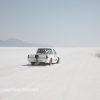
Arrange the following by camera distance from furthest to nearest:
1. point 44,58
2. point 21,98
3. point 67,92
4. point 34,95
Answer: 1. point 44,58
2. point 67,92
3. point 34,95
4. point 21,98

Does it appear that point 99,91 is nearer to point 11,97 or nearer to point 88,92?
point 88,92

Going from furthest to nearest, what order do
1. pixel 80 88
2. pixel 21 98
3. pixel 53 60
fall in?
1. pixel 53 60
2. pixel 80 88
3. pixel 21 98

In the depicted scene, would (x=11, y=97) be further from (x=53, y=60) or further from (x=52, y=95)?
(x=53, y=60)

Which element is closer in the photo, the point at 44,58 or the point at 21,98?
the point at 21,98

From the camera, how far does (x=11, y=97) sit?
283 inches

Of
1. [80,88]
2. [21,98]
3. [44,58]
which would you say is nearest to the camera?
[21,98]

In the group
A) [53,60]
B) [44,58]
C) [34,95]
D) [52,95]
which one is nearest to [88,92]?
[52,95]

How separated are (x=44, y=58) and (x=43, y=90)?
36.2 ft

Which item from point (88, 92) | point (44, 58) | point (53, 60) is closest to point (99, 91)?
point (88, 92)

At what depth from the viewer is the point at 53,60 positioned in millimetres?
20875

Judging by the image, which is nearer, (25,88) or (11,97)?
(11,97)

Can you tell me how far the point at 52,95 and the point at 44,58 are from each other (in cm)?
1192

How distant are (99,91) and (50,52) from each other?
13510 mm

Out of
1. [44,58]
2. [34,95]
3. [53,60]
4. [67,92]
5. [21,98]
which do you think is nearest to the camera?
[21,98]
